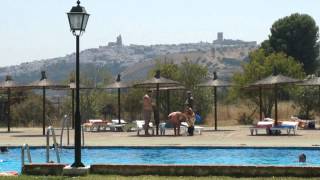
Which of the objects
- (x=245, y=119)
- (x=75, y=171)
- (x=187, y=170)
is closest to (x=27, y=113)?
(x=245, y=119)

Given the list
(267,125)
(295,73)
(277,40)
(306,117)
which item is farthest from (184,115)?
(277,40)

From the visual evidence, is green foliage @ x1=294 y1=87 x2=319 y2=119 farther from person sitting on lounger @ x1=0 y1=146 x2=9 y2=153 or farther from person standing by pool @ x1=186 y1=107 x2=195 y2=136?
person sitting on lounger @ x1=0 y1=146 x2=9 y2=153

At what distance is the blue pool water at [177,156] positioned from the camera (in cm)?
1738

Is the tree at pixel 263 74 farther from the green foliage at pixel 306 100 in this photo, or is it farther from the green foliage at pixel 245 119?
the green foliage at pixel 306 100

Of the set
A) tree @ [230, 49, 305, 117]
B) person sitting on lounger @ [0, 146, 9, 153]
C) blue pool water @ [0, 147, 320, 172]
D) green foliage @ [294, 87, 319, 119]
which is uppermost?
tree @ [230, 49, 305, 117]

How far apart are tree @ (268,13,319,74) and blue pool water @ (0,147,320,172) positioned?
4838 centimetres

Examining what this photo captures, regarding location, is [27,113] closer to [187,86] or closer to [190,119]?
[187,86]

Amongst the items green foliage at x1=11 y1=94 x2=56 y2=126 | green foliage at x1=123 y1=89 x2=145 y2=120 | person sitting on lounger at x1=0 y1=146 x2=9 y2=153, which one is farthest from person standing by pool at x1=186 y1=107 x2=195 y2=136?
green foliage at x1=11 y1=94 x2=56 y2=126

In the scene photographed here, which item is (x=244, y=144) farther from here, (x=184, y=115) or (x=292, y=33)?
(x=292, y=33)

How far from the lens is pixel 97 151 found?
1970cm

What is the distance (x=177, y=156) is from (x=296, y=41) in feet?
169

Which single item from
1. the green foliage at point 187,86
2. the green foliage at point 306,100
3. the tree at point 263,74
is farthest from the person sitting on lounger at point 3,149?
the tree at point 263,74

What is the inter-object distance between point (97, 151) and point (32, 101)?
24190mm

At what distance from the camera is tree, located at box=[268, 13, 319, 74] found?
66875 mm
